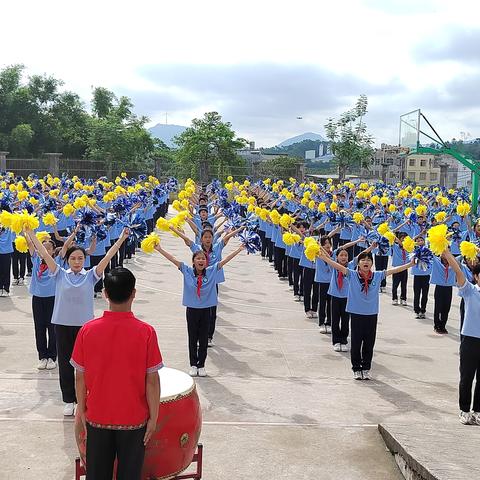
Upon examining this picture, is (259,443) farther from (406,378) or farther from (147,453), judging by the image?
(406,378)

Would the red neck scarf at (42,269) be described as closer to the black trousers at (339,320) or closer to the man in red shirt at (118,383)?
the black trousers at (339,320)

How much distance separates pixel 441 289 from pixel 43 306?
5.93 meters

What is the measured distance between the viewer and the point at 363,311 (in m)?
7.13

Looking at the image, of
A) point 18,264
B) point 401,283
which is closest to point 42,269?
point 18,264

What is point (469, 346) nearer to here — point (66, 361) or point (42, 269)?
point (66, 361)

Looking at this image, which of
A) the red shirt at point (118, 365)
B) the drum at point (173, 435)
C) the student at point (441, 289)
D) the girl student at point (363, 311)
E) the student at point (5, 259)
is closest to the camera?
the red shirt at point (118, 365)

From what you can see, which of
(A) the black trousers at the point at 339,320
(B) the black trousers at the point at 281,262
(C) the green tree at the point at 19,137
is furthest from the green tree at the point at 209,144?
(A) the black trousers at the point at 339,320

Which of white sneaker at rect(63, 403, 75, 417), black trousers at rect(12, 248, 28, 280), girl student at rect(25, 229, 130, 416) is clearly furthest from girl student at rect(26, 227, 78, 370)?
black trousers at rect(12, 248, 28, 280)

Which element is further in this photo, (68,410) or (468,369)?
(468,369)

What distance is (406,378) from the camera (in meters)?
7.43

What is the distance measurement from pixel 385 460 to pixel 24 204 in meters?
9.19

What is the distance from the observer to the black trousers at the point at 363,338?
719cm

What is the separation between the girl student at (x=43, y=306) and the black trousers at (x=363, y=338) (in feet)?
A: 11.3

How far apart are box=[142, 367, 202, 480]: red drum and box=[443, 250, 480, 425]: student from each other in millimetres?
2942
